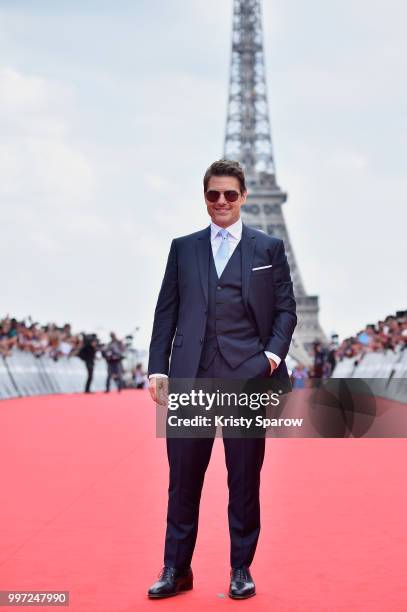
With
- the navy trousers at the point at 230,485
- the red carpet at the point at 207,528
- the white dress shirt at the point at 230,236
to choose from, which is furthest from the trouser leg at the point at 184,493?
the white dress shirt at the point at 230,236

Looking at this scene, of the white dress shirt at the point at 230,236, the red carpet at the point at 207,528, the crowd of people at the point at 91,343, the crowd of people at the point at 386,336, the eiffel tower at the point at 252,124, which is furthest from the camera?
the eiffel tower at the point at 252,124

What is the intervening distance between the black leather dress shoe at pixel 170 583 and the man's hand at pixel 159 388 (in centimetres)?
75

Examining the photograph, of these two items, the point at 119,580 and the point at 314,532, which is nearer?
the point at 119,580

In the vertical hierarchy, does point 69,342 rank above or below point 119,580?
above

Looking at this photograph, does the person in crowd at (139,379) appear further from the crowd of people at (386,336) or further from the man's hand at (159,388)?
the man's hand at (159,388)

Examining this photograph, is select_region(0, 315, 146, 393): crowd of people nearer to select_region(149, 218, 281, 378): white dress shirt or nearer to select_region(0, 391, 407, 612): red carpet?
select_region(0, 391, 407, 612): red carpet

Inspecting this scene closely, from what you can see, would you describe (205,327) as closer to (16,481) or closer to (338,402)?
(16,481)

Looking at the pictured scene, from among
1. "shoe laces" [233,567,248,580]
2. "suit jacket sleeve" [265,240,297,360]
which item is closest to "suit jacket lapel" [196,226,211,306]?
"suit jacket sleeve" [265,240,297,360]

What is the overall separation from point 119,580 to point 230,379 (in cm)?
111

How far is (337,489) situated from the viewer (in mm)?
8062

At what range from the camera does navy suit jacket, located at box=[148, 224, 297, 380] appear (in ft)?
15.6

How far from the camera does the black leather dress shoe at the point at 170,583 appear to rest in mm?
4629

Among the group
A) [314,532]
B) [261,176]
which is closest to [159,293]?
[314,532]

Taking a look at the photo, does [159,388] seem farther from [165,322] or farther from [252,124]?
[252,124]
